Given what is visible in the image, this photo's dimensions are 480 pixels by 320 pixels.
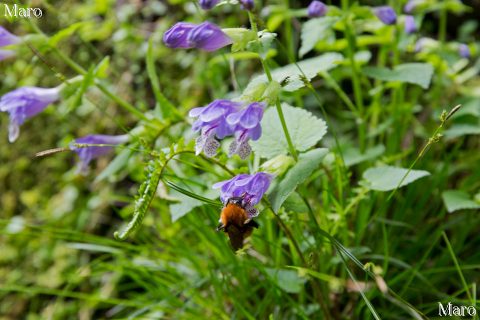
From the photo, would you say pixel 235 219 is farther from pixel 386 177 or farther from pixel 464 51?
pixel 464 51

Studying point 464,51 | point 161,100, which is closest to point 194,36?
point 161,100

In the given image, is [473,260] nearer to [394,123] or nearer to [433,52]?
[394,123]

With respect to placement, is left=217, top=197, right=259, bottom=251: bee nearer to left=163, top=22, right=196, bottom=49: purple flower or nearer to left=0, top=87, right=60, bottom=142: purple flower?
left=163, top=22, right=196, bottom=49: purple flower

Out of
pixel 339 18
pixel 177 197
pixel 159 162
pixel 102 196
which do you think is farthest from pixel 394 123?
pixel 102 196

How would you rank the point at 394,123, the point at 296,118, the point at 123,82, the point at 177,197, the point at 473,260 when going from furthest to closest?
the point at 123,82, the point at 394,123, the point at 473,260, the point at 177,197, the point at 296,118

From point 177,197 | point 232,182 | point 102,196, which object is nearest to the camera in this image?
point 232,182

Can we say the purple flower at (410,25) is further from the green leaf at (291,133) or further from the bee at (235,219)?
the bee at (235,219)

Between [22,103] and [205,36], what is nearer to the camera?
[205,36]
